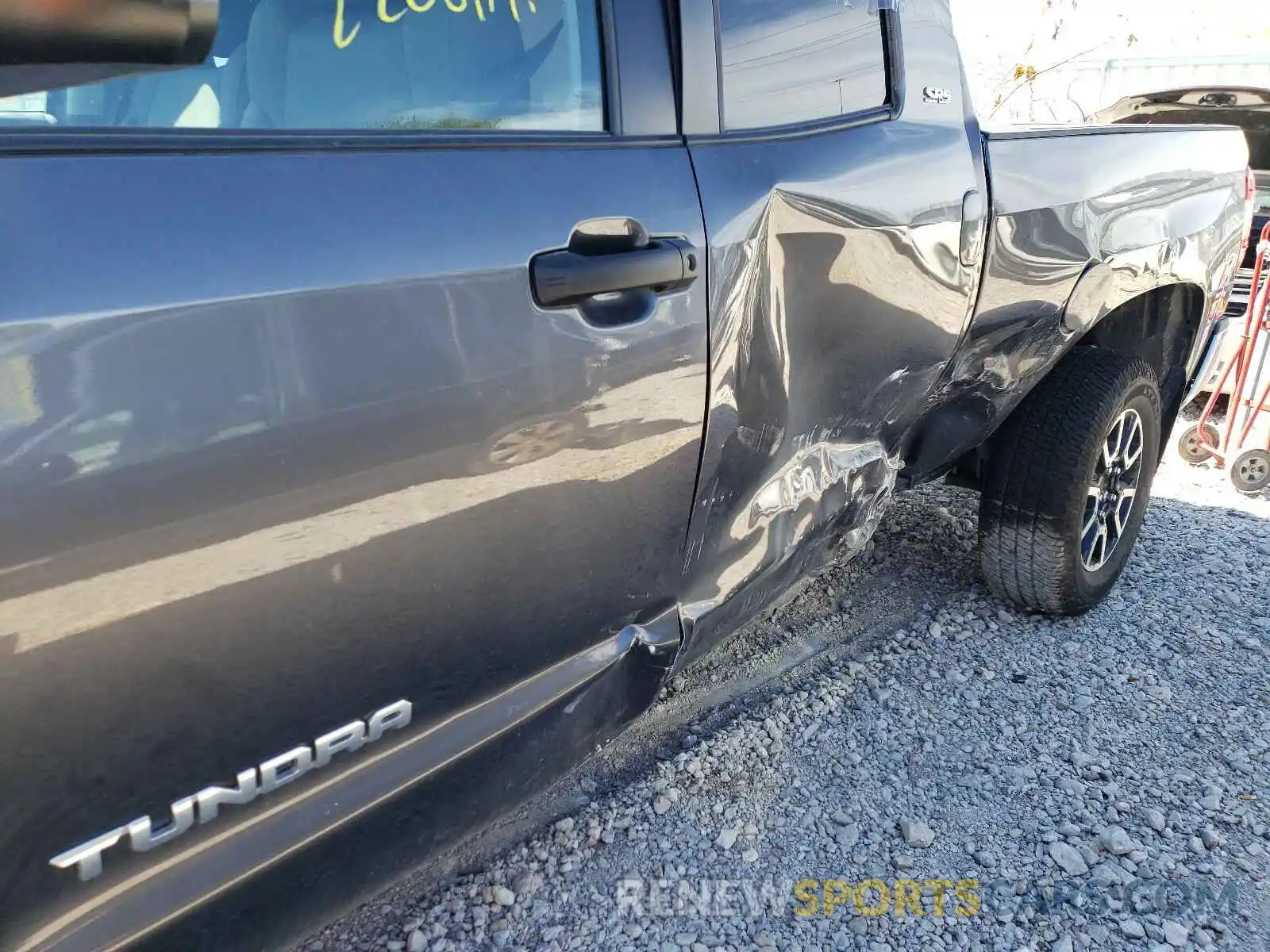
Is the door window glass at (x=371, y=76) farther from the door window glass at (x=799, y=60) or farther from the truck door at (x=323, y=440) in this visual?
the door window glass at (x=799, y=60)

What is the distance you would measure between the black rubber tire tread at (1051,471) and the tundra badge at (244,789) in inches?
77.1

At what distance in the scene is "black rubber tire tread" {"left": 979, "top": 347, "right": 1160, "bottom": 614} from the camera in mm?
2629

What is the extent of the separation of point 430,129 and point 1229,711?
238cm

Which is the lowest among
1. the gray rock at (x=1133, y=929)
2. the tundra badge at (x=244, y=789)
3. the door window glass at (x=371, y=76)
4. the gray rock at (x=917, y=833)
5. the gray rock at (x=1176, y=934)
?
the gray rock at (x=1176, y=934)

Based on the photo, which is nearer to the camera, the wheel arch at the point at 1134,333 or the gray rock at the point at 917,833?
the gray rock at the point at 917,833

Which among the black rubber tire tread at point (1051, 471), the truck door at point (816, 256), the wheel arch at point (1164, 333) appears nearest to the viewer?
the truck door at point (816, 256)

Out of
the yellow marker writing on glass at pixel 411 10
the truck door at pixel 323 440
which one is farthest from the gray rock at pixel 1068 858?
the yellow marker writing on glass at pixel 411 10

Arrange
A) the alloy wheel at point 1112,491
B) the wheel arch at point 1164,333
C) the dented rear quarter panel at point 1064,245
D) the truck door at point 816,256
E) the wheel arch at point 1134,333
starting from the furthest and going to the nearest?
the wheel arch at point 1164,333
the alloy wheel at point 1112,491
the wheel arch at point 1134,333
the dented rear quarter panel at point 1064,245
the truck door at point 816,256

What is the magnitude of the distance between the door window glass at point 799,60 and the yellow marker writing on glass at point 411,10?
339 mm

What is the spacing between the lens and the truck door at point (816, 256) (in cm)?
154

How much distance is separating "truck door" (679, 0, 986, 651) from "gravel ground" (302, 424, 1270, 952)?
53 centimetres

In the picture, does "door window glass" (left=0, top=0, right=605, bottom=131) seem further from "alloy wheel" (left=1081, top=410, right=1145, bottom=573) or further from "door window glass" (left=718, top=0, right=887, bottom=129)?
"alloy wheel" (left=1081, top=410, right=1145, bottom=573)

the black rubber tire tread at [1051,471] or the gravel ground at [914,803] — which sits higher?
the black rubber tire tread at [1051,471]

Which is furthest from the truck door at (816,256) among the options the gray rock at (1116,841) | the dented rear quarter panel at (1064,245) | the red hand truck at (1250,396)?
the red hand truck at (1250,396)
